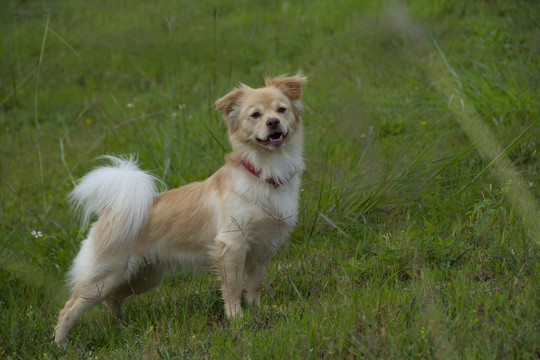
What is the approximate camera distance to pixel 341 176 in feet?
16.0

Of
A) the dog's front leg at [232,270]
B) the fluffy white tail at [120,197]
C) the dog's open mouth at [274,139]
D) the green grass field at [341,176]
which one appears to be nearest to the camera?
the green grass field at [341,176]

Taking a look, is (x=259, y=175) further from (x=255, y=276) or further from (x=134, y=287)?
(x=134, y=287)

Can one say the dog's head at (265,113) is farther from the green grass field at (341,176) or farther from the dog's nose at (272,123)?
the green grass field at (341,176)

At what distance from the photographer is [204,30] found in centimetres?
1003

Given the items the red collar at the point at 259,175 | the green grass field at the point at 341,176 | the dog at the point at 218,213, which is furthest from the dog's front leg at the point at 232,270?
the red collar at the point at 259,175

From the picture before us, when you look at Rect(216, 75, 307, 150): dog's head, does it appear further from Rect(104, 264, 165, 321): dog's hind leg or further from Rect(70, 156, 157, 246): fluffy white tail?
Rect(104, 264, 165, 321): dog's hind leg

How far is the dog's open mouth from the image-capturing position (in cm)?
380

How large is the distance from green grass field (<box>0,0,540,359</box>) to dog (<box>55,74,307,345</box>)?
0.78 ft

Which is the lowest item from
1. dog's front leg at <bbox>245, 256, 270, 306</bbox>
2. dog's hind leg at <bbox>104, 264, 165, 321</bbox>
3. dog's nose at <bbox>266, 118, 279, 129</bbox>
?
dog's hind leg at <bbox>104, 264, 165, 321</bbox>

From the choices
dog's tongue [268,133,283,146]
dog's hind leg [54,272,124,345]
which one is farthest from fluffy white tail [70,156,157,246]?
dog's tongue [268,133,283,146]

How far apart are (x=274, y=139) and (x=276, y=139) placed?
0.01 meters

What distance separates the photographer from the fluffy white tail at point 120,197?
3.92 m

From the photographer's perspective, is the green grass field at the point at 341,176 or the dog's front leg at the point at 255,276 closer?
the green grass field at the point at 341,176

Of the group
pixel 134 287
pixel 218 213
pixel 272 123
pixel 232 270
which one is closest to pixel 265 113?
pixel 272 123
